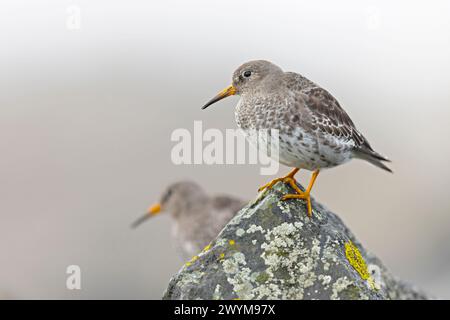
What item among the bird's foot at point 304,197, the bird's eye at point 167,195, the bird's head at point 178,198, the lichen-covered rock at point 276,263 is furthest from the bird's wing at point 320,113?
the bird's eye at point 167,195

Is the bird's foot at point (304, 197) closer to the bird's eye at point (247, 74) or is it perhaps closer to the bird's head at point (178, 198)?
the bird's eye at point (247, 74)

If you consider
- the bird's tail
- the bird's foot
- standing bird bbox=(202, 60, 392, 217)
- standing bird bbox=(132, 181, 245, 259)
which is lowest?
standing bird bbox=(132, 181, 245, 259)

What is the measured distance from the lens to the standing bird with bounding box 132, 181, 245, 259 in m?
15.8

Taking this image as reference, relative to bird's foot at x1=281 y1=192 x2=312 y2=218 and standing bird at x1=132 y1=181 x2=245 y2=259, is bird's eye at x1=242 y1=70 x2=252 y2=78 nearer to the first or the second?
bird's foot at x1=281 y1=192 x2=312 y2=218

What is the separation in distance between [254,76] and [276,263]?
3.25 meters

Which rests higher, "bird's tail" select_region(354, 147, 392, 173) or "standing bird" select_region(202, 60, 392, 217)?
"standing bird" select_region(202, 60, 392, 217)

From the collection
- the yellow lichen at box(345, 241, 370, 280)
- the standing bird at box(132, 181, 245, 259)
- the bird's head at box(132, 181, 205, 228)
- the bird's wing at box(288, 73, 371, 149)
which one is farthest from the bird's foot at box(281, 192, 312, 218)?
the bird's head at box(132, 181, 205, 228)

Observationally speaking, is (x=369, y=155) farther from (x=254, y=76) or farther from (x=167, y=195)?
(x=167, y=195)

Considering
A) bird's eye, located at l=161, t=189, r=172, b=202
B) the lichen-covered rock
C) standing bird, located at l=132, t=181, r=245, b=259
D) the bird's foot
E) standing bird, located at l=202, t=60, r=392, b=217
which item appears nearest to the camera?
the lichen-covered rock

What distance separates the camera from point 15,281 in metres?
18.6

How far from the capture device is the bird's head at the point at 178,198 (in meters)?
17.7
